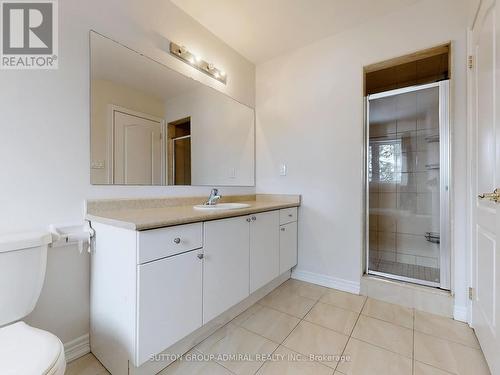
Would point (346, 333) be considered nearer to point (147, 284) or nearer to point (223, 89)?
point (147, 284)

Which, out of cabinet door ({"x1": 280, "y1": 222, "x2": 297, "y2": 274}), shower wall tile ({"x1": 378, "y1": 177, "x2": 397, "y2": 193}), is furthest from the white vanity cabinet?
shower wall tile ({"x1": 378, "y1": 177, "x2": 397, "y2": 193})

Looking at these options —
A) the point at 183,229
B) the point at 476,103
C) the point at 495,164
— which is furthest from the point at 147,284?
the point at 476,103

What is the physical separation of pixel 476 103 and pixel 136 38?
7.29ft

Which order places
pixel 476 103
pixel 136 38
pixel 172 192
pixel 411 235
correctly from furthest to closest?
pixel 411 235, pixel 172 192, pixel 136 38, pixel 476 103

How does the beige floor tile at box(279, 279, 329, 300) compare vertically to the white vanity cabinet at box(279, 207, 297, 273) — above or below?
below

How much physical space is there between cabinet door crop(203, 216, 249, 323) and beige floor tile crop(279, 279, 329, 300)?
2.15ft

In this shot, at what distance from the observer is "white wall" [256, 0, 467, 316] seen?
1.67 metres

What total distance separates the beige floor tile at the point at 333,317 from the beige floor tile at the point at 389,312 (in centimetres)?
15

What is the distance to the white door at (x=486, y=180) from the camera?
1.11 metres

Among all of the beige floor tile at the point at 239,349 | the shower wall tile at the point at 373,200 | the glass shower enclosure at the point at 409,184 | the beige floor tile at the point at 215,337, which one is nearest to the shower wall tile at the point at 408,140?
the glass shower enclosure at the point at 409,184

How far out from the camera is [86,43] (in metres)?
1.34

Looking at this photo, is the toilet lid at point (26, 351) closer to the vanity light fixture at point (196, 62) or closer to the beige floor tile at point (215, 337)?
the beige floor tile at point (215, 337)

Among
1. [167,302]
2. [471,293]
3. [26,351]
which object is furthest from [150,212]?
[471,293]

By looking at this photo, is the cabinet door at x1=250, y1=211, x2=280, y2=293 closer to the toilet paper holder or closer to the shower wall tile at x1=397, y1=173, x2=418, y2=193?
the toilet paper holder
